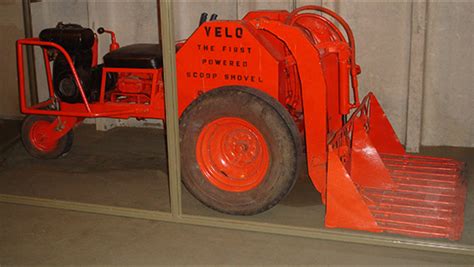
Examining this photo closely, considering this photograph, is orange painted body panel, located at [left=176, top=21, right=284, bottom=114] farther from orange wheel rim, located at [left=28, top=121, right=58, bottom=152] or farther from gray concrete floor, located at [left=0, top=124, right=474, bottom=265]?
orange wheel rim, located at [left=28, top=121, right=58, bottom=152]

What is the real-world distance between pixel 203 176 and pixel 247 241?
0.56m

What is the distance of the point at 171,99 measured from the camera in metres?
3.87

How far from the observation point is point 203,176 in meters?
4.20

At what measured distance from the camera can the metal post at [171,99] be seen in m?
3.70

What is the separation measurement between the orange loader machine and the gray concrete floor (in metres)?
0.20

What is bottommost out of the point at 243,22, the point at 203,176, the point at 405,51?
the point at 203,176

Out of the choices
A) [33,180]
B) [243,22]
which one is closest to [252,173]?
[243,22]

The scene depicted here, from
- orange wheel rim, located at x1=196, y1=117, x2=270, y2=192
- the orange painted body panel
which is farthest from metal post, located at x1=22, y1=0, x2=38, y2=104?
orange wheel rim, located at x1=196, y1=117, x2=270, y2=192

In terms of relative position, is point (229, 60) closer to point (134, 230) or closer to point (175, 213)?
point (175, 213)

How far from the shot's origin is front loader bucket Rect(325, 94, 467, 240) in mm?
3797

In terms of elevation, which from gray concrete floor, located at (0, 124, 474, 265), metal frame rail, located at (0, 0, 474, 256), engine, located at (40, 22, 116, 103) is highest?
engine, located at (40, 22, 116, 103)

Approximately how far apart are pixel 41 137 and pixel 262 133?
7.25ft

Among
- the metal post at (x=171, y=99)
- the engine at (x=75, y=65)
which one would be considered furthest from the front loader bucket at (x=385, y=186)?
the engine at (x=75, y=65)

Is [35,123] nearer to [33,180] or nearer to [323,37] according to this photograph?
[33,180]
